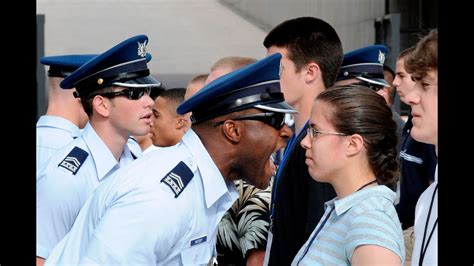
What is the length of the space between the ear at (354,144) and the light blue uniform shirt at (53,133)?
2011mm

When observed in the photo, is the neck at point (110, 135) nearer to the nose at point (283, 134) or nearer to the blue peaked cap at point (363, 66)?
the nose at point (283, 134)

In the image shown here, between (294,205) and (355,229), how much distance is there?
0.64 meters

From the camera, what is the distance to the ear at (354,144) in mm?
2514

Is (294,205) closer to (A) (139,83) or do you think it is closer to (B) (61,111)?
(A) (139,83)

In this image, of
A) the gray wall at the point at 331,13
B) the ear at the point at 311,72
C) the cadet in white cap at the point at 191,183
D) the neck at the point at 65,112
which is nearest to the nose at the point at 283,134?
the cadet in white cap at the point at 191,183

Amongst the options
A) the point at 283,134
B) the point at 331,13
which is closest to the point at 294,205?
the point at 283,134

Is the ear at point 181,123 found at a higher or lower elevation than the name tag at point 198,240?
lower

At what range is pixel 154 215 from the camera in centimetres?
232

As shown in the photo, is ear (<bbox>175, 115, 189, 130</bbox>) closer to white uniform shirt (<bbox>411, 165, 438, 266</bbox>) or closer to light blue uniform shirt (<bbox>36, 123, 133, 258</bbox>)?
light blue uniform shirt (<bbox>36, 123, 133, 258</bbox>)

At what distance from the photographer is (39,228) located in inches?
130
